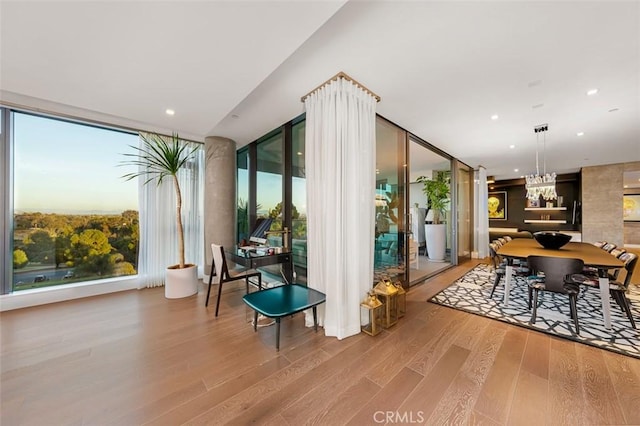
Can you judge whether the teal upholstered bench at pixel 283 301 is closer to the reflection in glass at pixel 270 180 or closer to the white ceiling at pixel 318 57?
the reflection in glass at pixel 270 180

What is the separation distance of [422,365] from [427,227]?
16.1ft

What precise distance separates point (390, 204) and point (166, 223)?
405cm

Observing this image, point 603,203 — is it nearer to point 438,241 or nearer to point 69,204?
point 438,241

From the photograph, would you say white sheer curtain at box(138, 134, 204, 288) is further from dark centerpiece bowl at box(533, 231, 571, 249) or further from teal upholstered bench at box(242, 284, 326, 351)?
dark centerpiece bowl at box(533, 231, 571, 249)

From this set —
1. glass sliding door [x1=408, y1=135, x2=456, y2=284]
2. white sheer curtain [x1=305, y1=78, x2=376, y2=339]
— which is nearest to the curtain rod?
white sheer curtain [x1=305, y1=78, x2=376, y2=339]

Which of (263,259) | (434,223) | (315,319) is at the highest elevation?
(434,223)

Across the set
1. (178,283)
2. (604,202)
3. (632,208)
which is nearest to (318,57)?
(178,283)

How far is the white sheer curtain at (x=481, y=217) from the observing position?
667 centimetres

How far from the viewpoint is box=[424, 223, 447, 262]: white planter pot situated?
600 centimetres

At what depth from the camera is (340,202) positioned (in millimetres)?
2396

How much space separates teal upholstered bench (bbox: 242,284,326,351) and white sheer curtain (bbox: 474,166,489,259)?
21.2ft

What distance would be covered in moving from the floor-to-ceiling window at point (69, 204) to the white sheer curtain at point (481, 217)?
342 inches

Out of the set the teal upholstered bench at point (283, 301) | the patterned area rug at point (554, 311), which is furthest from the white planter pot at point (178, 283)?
the patterned area rug at point (554, 311)

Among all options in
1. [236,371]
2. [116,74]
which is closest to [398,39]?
[116,74]
